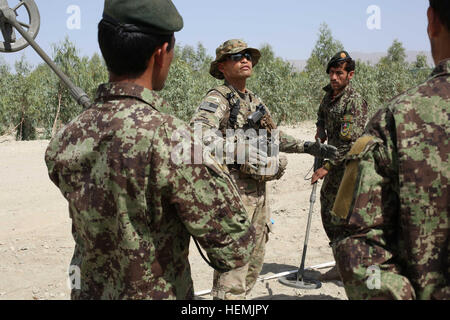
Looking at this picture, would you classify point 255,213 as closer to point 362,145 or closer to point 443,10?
point 362,145

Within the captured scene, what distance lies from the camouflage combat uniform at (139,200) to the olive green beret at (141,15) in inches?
8.9

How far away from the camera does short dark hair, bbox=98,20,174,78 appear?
1490mm

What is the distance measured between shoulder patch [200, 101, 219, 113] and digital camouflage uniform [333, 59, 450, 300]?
Result: 6.82 feet

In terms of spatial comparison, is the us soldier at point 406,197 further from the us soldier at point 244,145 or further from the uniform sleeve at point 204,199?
the us soldier at point 244,145

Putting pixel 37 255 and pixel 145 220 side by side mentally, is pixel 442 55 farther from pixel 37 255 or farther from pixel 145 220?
pixel 37 255

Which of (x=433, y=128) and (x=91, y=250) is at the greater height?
(x=433, y=128)

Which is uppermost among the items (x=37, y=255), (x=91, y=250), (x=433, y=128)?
(x=433, y=128)

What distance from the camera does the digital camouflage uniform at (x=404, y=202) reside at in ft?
4.43

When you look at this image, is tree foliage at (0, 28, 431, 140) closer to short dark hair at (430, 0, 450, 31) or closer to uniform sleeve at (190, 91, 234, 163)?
uniform sleeve at (190, 91, 234, 163)

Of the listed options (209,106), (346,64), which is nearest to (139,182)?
(209,106)

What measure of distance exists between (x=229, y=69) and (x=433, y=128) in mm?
2647

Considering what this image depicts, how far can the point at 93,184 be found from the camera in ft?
5.03
